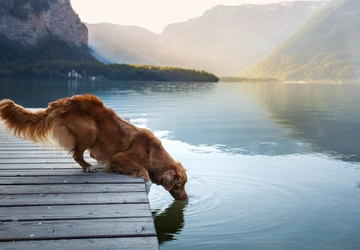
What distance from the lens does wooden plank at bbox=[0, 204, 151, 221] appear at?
10.2 ft

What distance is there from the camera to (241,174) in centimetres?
761

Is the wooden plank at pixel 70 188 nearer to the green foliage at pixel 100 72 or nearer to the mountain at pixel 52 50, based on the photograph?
the green foliage at pixel 100 72

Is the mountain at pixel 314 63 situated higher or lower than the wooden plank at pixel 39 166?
higher

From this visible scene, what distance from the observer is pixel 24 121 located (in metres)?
4.59

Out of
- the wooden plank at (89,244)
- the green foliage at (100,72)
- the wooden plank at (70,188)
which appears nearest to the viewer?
the wooden plank at (89,244)

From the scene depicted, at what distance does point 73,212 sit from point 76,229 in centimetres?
36

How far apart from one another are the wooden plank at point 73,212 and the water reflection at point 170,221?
1.32m

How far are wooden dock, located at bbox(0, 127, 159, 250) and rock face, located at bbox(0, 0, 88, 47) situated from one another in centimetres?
12770

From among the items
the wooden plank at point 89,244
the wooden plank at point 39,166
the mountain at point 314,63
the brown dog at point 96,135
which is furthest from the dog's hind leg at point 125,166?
the mountain at point 314,63

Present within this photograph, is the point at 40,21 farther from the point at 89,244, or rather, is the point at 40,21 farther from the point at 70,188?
the point at 89,244

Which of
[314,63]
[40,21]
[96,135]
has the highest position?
[40,21]

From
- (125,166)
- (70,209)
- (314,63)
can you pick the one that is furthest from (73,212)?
(314,63)

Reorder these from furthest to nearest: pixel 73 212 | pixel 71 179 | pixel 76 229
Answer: pixel 71 179 < pixel 73 212 < pixel 76 229

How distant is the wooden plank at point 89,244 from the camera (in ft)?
8.49
